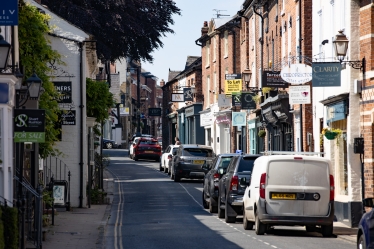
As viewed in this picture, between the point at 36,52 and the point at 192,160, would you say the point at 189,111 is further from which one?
the point at 36,52

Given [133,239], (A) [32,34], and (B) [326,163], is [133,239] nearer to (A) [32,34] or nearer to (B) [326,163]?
(B) [326,163]

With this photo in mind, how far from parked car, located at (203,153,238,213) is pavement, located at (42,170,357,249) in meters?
3.16

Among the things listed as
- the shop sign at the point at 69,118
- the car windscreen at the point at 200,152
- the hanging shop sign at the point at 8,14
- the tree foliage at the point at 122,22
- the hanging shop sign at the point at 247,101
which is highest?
the tree foliage at the point at 122,22

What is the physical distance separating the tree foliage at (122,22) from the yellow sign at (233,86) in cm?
547

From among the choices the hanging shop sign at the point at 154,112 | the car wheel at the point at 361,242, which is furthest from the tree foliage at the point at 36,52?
the hanging shop sign at the point at 154,112

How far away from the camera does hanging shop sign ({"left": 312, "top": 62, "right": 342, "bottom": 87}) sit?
914 inches

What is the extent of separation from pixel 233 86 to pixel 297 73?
2070 cm

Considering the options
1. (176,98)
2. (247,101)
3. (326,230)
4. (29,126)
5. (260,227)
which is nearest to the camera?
(29,126)

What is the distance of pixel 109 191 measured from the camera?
3641cm

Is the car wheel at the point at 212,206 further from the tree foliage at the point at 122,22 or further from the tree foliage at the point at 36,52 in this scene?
the tree foliage at the point at 122,22

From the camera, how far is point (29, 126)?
16.4 metres

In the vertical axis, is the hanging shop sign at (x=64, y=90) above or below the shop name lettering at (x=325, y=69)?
below

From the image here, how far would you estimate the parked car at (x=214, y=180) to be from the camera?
86.7 ft

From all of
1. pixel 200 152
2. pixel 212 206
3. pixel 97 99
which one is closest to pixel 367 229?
pixel 212 206
